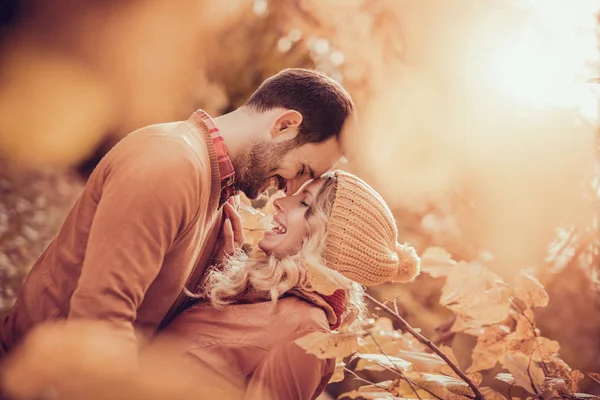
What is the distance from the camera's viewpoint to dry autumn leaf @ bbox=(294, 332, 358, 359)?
120 centimetres

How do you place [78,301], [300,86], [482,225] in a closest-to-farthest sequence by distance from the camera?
1. [78,301]
2. [300,86]
3. [482,225]

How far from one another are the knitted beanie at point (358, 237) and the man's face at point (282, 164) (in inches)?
3.8

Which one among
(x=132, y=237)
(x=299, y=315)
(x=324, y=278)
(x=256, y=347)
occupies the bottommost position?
(x=256, y=347)

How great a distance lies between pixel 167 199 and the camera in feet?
4.66

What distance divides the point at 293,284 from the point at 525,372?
2.30ft

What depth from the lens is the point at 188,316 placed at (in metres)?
1.81

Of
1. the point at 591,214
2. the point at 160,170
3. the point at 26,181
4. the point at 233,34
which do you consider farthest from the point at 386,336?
the point at 26,181

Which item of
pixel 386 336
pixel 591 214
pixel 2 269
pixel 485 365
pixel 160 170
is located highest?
pixel 591 214

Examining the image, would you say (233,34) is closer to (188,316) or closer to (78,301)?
(188,316)

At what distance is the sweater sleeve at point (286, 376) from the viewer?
1570 mm

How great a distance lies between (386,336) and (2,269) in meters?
2.44

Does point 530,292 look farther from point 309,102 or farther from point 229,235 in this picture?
point 229,235

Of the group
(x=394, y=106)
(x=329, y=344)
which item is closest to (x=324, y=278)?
(x=329, y=344)

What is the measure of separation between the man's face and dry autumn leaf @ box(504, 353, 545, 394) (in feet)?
2.58
